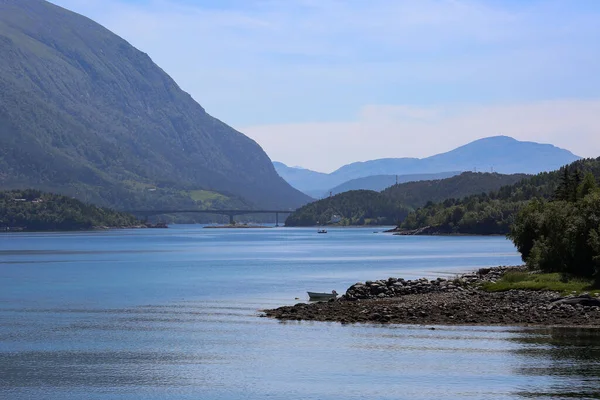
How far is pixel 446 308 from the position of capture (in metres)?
74.8

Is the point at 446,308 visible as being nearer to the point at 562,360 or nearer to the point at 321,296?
the point at 321,296

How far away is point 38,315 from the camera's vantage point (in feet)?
275

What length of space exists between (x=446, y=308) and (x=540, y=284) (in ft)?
38.9

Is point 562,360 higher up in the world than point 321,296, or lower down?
lower down

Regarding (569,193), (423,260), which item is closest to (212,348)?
(569,193)

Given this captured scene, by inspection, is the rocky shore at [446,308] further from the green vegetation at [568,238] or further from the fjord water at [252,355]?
the green vegetation at [568,238]

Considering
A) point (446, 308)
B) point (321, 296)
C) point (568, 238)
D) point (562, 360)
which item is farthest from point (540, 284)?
point (562, 360)

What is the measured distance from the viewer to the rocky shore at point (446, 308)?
69.9 meters

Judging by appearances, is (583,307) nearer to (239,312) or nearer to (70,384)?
(239,312)

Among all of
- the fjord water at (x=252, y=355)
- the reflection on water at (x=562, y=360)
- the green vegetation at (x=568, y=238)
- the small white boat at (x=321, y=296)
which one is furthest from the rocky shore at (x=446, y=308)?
the green vegetation at (x=568, y=238)

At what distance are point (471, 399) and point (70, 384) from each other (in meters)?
21.7

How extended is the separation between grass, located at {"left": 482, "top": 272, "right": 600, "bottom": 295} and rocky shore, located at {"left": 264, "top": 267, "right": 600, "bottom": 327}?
135 centimetres

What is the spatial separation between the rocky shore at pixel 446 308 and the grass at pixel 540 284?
1351 mm

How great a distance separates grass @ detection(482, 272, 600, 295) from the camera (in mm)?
79000
